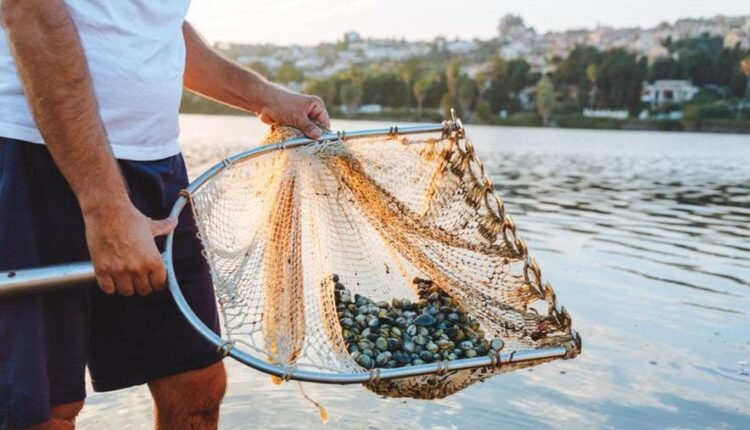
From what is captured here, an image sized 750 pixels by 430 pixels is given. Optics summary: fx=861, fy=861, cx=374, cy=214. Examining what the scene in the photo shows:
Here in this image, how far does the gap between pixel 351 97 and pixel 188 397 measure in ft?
289

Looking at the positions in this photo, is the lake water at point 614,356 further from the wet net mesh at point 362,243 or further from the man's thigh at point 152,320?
the man's thigh at point 152,320

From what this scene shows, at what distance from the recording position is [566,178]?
823 inches

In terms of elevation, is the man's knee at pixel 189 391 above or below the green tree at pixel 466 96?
below

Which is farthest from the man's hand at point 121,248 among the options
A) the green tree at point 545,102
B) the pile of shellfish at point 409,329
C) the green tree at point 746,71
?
the green tree at point 746,71

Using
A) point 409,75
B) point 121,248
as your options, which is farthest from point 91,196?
point 409,75

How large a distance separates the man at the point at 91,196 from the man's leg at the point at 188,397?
0.4 inches

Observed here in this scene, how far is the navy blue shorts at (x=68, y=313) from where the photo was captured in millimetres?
1975

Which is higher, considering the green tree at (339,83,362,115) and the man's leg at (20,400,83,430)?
the green tree at (339,83,362,115)

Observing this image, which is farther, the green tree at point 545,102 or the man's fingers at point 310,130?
the green tree at point 545,102

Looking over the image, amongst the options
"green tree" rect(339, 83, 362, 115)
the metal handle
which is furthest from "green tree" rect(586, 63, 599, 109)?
the metal handle

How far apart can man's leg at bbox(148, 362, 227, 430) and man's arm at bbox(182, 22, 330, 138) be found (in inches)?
34.8

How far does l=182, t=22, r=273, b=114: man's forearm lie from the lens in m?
2.91

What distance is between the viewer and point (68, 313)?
208 cm

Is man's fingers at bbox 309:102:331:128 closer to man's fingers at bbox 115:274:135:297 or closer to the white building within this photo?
man's fingers at bbox 115:274:135:297
